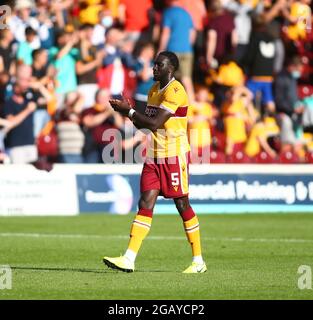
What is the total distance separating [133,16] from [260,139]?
389cm

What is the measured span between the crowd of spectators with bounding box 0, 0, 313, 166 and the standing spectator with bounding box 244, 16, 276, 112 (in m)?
0.02

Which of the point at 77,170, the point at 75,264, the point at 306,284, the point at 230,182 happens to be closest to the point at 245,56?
the point at 230,182

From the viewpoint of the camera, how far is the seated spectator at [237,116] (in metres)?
24.2

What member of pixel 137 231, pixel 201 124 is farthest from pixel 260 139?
pixel 137 231

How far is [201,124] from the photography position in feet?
78.5

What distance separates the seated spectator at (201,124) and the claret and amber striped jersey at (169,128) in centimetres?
920

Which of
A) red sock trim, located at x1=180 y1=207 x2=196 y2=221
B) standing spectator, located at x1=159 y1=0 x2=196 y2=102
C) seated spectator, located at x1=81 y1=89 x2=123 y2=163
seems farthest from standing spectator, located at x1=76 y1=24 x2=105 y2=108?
red sock trim, located at x1=180 y1=207 x2=196 y2=221

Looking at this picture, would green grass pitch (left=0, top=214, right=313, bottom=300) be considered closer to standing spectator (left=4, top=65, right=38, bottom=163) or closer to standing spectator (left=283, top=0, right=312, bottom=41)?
standing spectator (left=4, top=65, right=38, bottom=163)

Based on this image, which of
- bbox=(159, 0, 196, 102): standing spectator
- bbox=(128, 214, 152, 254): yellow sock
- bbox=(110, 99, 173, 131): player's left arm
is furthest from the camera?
bbox=(159, 0, 196, 102): standing spectator

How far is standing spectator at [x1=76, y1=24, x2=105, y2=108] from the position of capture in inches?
930

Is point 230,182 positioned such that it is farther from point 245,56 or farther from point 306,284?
point 306,284

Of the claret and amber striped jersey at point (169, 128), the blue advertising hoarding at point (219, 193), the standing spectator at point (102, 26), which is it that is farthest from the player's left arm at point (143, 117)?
the standing spectator at point (102, 26)

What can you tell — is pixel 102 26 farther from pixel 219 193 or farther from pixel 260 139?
pixel 219 193

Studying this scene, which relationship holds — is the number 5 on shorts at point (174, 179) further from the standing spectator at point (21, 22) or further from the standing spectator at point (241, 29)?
the standing spectator at point (241, 29)
